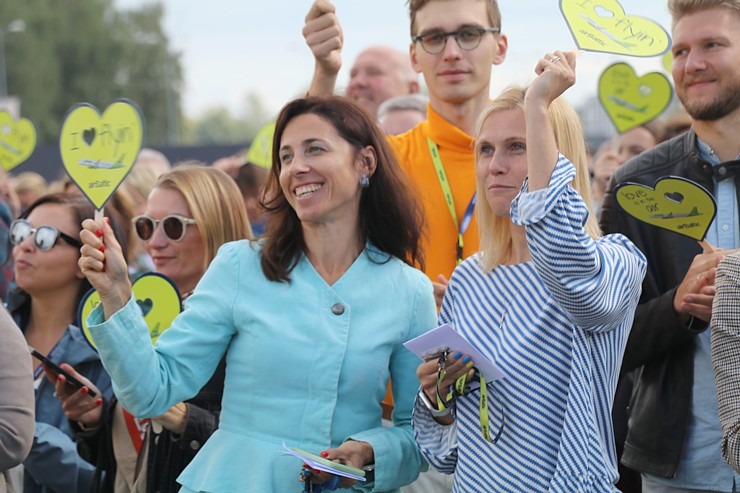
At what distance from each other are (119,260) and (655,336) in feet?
5.63

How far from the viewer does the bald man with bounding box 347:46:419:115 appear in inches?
269

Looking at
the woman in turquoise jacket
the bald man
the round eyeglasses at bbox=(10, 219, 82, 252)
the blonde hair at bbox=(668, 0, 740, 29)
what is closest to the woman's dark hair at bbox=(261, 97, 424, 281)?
the woman in turquoise jacket

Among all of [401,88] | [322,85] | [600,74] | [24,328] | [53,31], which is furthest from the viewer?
[53,31]

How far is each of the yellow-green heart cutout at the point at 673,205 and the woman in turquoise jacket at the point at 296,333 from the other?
27.8 inches

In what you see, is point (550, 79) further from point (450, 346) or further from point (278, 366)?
point (278, 366)

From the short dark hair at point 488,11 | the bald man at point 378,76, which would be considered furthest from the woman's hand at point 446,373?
the bald man at point 378,76

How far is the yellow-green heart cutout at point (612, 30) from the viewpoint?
9.67 ft

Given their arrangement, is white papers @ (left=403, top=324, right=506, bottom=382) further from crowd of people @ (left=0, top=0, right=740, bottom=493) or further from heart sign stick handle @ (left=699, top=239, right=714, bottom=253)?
heart sign stick handle @ (left=699, top=239, right=714, bottom=253)

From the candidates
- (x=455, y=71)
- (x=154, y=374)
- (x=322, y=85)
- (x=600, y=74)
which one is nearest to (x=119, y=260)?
(x=154, y=374)

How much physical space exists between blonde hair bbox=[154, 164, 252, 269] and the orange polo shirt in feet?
2.44

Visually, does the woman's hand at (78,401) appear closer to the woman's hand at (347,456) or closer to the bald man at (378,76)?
the woman's hand at (347,456)

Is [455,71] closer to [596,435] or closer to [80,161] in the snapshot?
[80,161]

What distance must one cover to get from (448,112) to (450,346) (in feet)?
5.27

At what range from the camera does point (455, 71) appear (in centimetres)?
417
